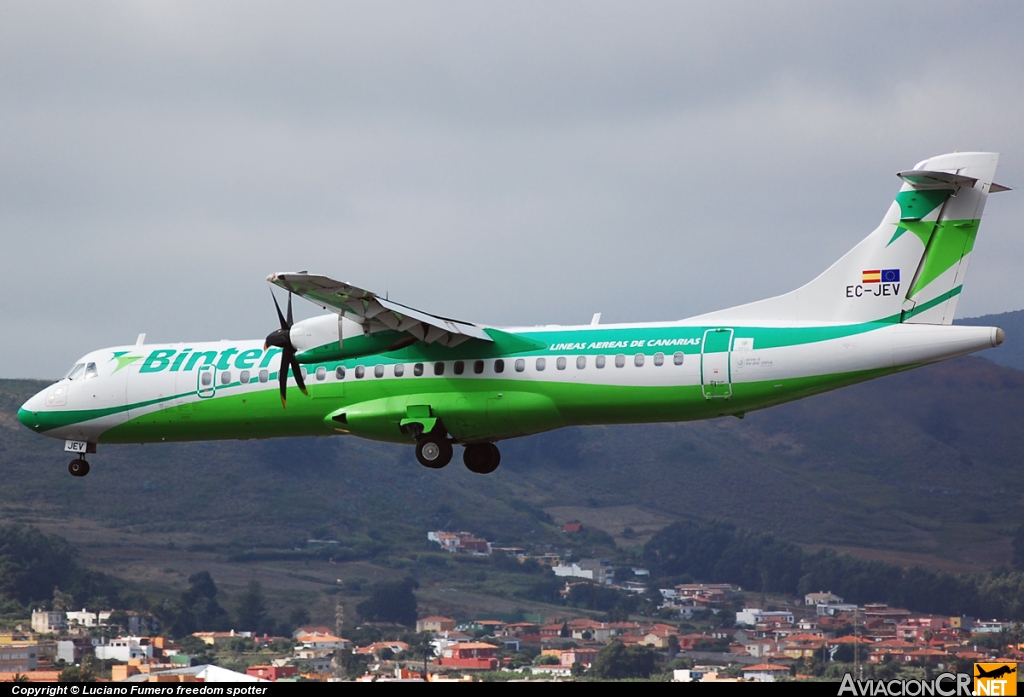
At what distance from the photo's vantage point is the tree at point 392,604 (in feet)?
192

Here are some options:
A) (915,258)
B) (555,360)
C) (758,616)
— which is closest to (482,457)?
(555,360)

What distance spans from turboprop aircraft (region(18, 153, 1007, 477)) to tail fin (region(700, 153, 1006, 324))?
0.10 ft

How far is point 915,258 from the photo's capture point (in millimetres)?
32250

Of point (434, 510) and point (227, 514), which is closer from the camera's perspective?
point (227, 514)

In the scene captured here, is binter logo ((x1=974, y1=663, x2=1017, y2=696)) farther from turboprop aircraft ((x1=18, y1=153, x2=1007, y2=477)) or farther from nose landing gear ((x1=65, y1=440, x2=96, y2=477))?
nose landing gear ((x1=65, y1=440, x2=96, y2=477))

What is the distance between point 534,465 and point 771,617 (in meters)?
29.2

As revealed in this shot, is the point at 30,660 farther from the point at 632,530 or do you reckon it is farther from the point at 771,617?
the point at 632,530

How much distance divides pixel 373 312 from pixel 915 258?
39.0 ft

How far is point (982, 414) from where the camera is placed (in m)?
62.3

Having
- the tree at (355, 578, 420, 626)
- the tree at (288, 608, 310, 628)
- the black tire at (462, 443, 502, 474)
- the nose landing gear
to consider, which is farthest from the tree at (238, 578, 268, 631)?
the black tire at (462, 443, 502, 474)

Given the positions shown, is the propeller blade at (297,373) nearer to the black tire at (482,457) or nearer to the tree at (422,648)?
the black tire at (482,457)

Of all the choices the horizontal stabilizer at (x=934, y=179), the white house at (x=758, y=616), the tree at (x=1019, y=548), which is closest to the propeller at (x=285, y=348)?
the horizontal stabilizer at (x=934, y=179)

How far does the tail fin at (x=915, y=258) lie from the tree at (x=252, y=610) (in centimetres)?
2882

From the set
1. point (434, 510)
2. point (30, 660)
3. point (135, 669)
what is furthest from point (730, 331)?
point (434, 510)
